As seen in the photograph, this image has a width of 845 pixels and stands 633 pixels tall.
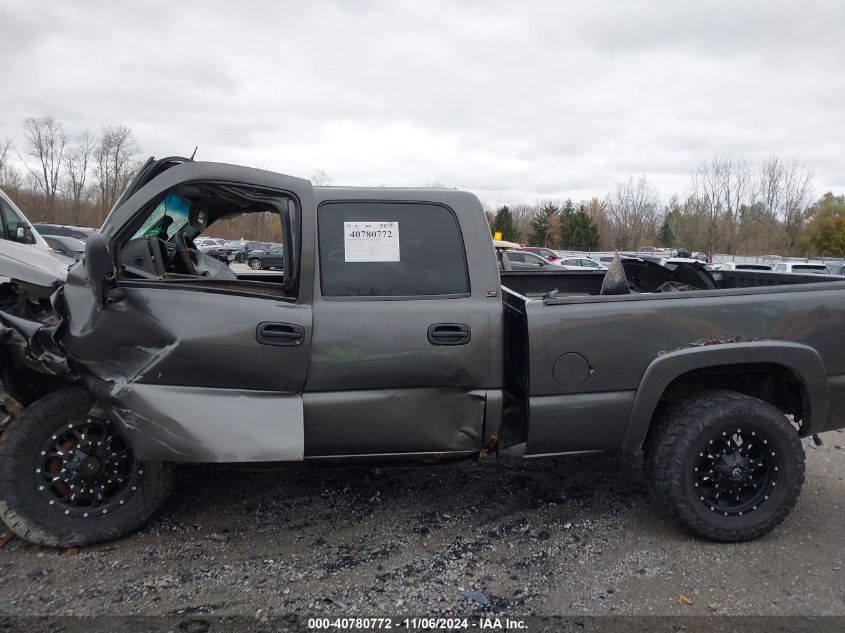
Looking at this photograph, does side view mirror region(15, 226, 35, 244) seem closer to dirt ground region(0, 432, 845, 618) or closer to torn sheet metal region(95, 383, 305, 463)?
dirt ground region(0, 432, 845, 618)

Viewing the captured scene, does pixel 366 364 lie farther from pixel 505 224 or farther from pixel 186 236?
pixel 505 224

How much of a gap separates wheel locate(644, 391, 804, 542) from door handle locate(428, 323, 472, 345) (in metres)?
1.31

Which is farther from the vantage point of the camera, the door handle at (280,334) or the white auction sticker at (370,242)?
the white auction sticker at (370,242)

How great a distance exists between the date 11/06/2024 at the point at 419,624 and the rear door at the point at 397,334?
84 centimetres

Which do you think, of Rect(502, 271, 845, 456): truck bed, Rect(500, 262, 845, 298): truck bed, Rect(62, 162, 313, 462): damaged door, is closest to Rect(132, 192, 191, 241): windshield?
Rect(62, 162, 313, 462): damaged door

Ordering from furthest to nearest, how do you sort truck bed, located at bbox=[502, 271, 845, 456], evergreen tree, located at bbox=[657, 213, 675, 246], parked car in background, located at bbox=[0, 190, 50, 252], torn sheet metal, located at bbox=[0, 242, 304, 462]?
evergreen tree, located at bbox=[657, 213, 675, 246], parked car in background, located at bbox=[0, 190, 50, 252], truck bed, located at bbox=[502, 271, 845, 456], torn sheet metal, located at bbox=[0, 242, 304, 462]

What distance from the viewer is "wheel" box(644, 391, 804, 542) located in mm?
3449

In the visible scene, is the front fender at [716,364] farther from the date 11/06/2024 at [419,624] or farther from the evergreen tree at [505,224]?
the evergreen tree at [505,224]

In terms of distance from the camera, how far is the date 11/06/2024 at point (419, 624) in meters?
2.75

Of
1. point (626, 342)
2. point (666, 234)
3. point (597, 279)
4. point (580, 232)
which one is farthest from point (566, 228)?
point (626, 342)

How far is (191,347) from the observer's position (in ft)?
10.1

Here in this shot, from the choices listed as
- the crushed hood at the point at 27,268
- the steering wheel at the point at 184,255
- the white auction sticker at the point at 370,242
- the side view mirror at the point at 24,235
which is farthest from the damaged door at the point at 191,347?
the side view mirror at the point at 24,235

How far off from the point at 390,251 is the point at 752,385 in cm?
244

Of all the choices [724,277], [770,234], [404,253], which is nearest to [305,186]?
[404,253]
